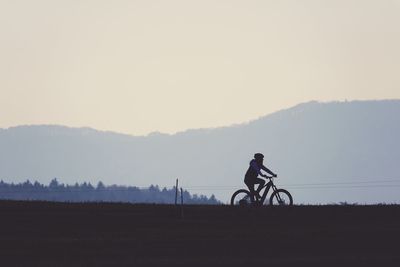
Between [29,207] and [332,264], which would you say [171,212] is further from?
[332,264]

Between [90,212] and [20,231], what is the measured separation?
7682 millimetres

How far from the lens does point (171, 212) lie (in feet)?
134

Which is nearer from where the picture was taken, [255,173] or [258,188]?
[255,173]

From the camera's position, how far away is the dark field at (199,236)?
2566cm

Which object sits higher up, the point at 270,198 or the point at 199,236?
the point at 270,198

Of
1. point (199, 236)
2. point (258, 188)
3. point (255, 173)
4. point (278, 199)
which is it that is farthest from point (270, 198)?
point (199, 236)

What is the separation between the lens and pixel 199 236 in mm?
31281

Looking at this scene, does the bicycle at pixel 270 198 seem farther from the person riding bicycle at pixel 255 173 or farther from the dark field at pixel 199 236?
the dark field at pixel 199 236

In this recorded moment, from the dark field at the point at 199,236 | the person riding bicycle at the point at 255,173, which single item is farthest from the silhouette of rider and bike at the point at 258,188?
the dark field at the point at 199,236

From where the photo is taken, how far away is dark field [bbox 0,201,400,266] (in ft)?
84.2

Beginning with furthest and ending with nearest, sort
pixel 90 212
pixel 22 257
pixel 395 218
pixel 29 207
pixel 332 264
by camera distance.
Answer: pixel 29 207 → pixel 90 212 → pixel 395 218 → pixel 22 257 → pixel 332 264

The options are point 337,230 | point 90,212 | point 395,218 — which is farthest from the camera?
point 90,212

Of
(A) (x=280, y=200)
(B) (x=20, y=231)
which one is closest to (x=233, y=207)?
(A) (x=280, y=200)

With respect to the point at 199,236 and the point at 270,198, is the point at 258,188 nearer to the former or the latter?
the point at 270,198
